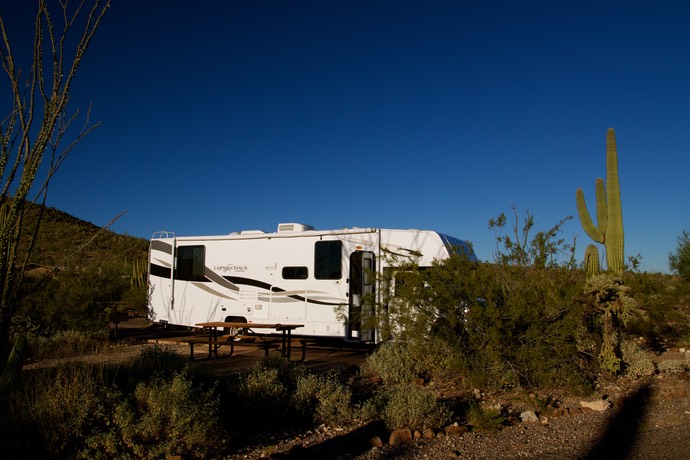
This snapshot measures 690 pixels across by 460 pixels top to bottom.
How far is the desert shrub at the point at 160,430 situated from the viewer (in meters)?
4.93

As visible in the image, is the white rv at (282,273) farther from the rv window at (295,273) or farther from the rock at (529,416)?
the rock at (529,416)

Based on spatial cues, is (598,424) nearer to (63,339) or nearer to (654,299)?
(654,299)

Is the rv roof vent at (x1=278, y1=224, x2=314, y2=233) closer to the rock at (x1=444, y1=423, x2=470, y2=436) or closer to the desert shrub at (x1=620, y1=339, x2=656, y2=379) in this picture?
the desert shrub at (x1=620, y1=339, x2=656, y2=379)

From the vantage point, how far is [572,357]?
7914 mm

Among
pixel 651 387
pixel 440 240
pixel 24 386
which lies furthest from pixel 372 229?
pixel 24 386

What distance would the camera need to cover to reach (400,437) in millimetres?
5695

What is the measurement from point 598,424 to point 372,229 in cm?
640

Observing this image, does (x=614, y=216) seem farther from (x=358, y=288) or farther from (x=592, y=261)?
(x=358, y=288)

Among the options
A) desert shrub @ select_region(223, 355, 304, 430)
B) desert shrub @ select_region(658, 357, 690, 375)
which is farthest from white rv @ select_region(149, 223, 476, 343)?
desert shrub @ select_region(658, 357, 690, 375)

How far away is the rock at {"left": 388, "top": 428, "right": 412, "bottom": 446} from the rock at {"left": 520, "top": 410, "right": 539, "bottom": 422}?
1.70m

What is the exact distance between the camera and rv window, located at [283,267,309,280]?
487 inches

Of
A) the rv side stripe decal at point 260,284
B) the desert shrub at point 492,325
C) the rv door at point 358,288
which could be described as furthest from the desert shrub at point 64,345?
the desert shrub at point 492,325

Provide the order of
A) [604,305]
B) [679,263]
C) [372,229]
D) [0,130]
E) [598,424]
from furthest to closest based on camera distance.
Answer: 1. [679,263]
2. [372,229]
3. [604,305]
4. [598,424]
5. [0,130]

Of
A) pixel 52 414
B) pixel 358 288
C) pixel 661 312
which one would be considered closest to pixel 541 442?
pixel 52 414
